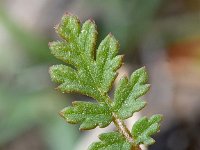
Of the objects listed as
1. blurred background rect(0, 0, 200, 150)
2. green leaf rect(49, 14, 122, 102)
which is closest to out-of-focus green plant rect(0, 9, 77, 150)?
blurred background rect(0, 0, 200, 150)

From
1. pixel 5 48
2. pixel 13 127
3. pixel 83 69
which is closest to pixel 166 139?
pixel 13 127

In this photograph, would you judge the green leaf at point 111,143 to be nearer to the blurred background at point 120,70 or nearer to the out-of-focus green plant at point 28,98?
the blurred background at point 120,70

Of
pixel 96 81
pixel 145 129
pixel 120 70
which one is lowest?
pixel 145 129

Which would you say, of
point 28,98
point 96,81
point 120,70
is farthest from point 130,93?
point 28,98

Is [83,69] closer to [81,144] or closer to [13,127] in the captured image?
[81,144]

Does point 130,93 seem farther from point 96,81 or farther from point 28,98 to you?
point 28,98

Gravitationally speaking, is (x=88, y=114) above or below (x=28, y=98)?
below
